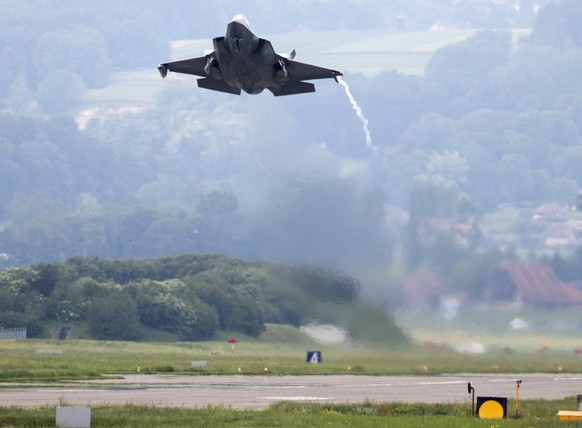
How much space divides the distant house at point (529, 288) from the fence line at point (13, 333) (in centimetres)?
4224

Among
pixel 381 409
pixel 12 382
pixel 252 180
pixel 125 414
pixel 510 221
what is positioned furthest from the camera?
pixel 510 221

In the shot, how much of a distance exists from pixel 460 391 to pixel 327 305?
69.7 feet

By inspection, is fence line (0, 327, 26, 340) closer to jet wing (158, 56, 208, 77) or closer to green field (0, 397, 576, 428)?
jet wing (158, 56, 208, 77)

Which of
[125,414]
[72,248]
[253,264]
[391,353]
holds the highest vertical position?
[72,248]

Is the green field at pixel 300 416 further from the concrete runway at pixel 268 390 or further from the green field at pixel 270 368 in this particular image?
the concrete runway at pixel 268 390

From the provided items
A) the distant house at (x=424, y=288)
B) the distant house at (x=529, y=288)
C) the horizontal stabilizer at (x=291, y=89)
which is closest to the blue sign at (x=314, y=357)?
the distant house at (x=424, y=288)

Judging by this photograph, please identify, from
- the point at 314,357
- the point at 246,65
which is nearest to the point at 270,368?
the point at 314,357

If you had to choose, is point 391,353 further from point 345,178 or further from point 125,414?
point 125,414

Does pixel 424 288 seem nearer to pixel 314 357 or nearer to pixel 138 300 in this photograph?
pixel 314 357

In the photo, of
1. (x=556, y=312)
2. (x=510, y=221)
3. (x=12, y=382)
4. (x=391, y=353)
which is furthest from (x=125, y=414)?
(x=510, y=221)

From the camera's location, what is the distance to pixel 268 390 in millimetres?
68625

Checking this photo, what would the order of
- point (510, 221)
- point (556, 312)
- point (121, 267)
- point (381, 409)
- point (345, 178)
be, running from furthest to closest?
point (510, 221), point (121, 267), point (345, 178), point (556, 312), point (381, 409)

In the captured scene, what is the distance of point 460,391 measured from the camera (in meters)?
71.0

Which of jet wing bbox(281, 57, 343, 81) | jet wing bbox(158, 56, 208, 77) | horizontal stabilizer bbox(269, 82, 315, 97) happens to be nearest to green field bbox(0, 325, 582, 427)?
jet wing bbox(281, 57, 343, 81)
